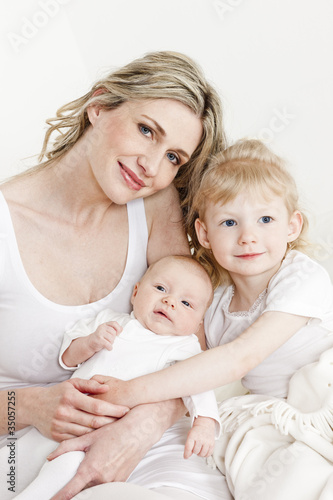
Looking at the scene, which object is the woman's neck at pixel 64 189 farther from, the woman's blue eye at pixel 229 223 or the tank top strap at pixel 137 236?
the woman's blue eye at pixel 229 223

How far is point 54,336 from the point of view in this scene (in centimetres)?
152

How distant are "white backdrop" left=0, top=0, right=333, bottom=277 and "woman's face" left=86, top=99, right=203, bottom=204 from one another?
856 mm

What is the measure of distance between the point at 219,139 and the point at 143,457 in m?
0.90

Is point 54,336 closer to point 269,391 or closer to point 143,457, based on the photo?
point 143,457

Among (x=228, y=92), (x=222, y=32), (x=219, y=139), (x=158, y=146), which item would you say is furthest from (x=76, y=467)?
(x=222, y=32)

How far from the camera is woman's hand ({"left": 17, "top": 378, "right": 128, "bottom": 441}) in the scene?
1271 millimetres

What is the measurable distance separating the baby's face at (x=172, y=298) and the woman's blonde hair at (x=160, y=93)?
339 millimetres

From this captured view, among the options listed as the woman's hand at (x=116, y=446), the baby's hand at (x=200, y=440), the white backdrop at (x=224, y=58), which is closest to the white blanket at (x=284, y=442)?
the baby's hand at (x=200, y=440)

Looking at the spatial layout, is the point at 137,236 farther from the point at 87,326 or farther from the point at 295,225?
the point at 295,225

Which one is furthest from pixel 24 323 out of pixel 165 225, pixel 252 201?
pixel 252 201

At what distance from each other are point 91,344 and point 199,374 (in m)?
0.27

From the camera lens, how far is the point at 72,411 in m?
1.28

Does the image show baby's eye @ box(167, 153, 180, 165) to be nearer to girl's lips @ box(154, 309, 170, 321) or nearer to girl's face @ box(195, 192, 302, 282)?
girl's face @ box(195, 192, 302, 282)

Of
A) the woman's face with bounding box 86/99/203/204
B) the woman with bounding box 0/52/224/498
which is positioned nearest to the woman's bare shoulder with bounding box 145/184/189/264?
the woman with bounding box 0/52/224/498
